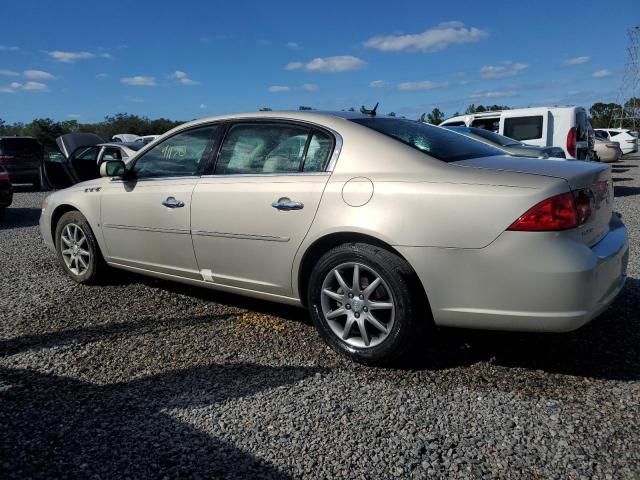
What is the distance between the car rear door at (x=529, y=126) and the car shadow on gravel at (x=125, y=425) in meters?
10.6

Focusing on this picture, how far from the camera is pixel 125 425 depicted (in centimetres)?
→ 264

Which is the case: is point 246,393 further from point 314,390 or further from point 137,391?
point 137,391

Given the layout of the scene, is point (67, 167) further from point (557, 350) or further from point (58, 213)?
point (557, 350)

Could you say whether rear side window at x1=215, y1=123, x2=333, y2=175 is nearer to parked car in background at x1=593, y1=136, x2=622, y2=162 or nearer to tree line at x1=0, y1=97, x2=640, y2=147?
parked car in background at x1=593, y1=136, x2=622, y2=162

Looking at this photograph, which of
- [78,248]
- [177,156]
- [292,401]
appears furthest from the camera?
[78,248]

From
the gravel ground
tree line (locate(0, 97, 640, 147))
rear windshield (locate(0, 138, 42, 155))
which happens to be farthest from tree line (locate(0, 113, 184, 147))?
the gravel ground

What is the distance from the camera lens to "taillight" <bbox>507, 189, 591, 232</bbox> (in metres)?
2.63

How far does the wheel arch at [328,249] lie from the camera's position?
3023mm

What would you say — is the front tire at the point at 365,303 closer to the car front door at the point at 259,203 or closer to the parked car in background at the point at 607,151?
the car front door at the point at 259,203

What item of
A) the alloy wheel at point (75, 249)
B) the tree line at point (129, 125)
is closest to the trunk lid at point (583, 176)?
the alloy wheel at point (75, 249)

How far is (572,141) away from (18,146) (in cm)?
1524

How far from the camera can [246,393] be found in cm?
295

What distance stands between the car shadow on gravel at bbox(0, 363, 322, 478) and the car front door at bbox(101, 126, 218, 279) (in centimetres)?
116

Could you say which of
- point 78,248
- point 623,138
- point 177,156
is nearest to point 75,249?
point 78,248
